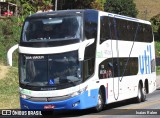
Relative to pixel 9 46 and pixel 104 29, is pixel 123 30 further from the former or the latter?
pixel 9 46

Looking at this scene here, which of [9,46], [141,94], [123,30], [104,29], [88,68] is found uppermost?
[104,29]

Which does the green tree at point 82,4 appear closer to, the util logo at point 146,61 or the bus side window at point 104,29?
the util logo at point 146,61

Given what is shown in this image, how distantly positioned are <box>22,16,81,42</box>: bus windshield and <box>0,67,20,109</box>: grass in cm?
409

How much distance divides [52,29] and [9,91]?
804 centimetres

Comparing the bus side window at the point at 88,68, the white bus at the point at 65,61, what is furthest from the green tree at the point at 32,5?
the bus side window at the point at 88,68

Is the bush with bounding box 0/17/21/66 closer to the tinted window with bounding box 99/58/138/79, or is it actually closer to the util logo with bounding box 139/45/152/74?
the util logo with bounding box 139/45/152/74

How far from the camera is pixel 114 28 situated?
21.2 metres

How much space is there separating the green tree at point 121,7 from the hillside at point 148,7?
1359cm

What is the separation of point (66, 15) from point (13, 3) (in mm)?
38236

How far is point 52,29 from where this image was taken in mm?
18125

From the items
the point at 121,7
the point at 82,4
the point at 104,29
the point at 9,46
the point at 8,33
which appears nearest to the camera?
the point at 104,29

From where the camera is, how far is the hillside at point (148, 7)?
111 meters

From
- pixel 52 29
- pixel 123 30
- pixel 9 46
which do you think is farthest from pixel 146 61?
pixel 9 46

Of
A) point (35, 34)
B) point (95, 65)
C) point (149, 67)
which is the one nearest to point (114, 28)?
point (95, 65)
